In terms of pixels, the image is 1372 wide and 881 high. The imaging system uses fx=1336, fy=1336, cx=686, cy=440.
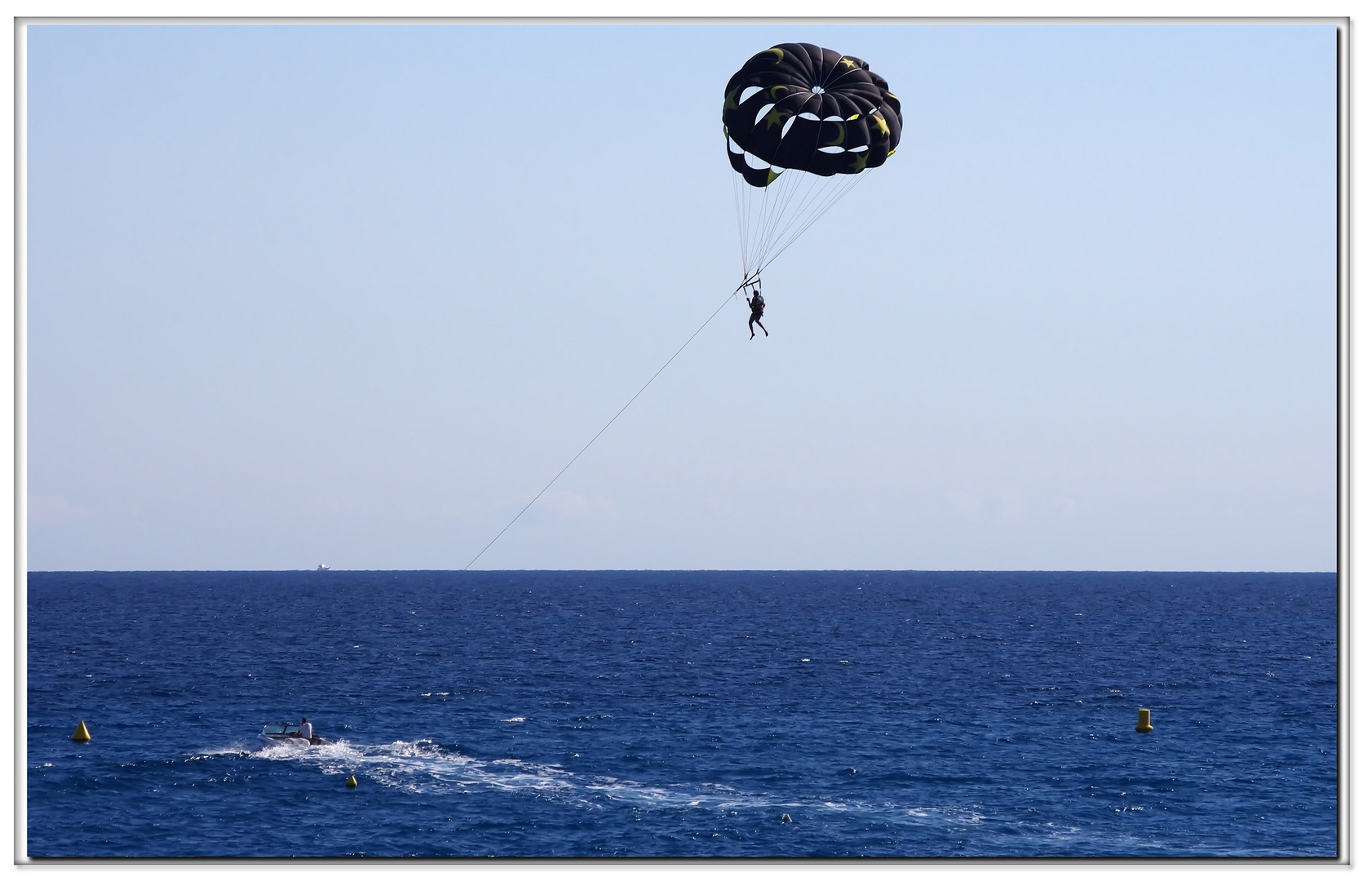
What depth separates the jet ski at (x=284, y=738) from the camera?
201ft

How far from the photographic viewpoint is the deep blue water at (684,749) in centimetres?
4850

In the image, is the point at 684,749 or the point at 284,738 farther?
the point at 684,749

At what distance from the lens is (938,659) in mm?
107812

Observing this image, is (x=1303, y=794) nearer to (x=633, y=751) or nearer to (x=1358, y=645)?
(x=633, y=751)

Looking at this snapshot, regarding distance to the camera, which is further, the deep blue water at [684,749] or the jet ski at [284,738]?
the jet ski at [284,738]

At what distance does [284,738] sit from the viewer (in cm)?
6150

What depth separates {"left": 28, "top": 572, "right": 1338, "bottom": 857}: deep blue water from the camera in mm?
48500

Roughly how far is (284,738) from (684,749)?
1858 cm

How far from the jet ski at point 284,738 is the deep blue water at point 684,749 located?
1.03 m

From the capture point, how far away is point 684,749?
210ft

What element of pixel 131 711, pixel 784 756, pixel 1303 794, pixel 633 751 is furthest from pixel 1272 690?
pixel 131 711

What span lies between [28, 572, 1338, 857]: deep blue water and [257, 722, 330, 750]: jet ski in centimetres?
103

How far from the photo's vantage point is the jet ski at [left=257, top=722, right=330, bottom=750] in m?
61.3

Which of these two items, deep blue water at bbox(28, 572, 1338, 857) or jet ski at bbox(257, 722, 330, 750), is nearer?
deep blue water at bbox(28, 572, 1338, 857)
